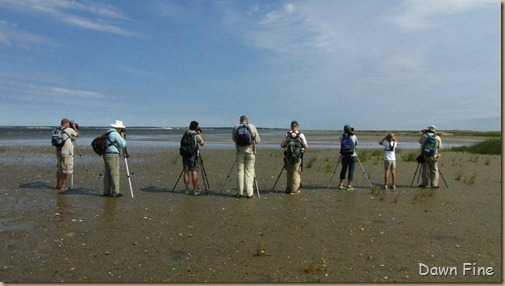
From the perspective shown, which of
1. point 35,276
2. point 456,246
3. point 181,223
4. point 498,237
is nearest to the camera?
point 35,276

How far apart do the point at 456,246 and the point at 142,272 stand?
521 centimetres

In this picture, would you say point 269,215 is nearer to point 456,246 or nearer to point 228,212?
point 228,212

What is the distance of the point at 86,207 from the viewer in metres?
9.67

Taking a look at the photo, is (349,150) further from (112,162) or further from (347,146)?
(112,162)

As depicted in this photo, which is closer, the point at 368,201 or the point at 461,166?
the point at 368,201

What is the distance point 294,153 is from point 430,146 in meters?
5.07

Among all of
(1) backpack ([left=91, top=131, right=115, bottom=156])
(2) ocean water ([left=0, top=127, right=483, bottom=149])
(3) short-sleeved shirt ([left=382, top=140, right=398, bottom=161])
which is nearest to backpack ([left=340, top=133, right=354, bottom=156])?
(3) short-sleeved shirt ([left=382, top=140, right=398, bottom=161])

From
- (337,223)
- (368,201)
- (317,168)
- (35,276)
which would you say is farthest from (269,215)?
(317,168)

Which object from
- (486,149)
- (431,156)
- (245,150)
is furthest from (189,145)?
(486,149)

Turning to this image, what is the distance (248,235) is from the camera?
Result: 7.40 meters

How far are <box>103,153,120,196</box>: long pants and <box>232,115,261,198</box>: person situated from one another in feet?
11.1

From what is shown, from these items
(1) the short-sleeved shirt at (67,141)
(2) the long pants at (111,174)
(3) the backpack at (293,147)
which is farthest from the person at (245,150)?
(1) the short-sleeved shirt at (67,141)

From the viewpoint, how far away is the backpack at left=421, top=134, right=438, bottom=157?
43.8 feet

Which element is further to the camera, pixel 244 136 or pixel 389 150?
pixel 389 150
